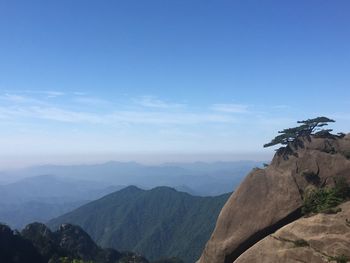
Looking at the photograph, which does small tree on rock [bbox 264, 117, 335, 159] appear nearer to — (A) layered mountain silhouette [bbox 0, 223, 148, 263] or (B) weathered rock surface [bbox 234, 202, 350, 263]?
(B) weathered rock surface [bbox 234, 202, 350, 263]

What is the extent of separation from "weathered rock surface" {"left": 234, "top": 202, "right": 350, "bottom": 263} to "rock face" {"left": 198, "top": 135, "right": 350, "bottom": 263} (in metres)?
3.35

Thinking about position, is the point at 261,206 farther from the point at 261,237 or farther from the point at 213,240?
the point at 213,240

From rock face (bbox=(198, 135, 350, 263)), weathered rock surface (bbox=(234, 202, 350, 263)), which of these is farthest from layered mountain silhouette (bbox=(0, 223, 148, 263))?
weathered rock surface (bbox=(234, 202, 350, 263))

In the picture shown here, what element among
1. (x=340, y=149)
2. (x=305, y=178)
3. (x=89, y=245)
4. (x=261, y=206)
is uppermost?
(x=340, y=149)

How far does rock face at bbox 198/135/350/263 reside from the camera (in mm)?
43594

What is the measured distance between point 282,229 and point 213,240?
10.3 meters

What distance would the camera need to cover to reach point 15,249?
127 metres

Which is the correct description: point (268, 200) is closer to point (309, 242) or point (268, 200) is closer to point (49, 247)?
point (309, 242)

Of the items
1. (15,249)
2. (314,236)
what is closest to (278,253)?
(314,236)

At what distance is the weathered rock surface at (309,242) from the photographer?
34.9m

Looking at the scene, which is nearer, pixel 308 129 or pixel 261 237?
pixel 261 237

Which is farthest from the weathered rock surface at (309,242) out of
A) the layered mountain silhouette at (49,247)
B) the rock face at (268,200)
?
the layered mountain silhouette at (49,247)

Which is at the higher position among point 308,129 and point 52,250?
point 308,129

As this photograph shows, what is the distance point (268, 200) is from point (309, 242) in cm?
939
